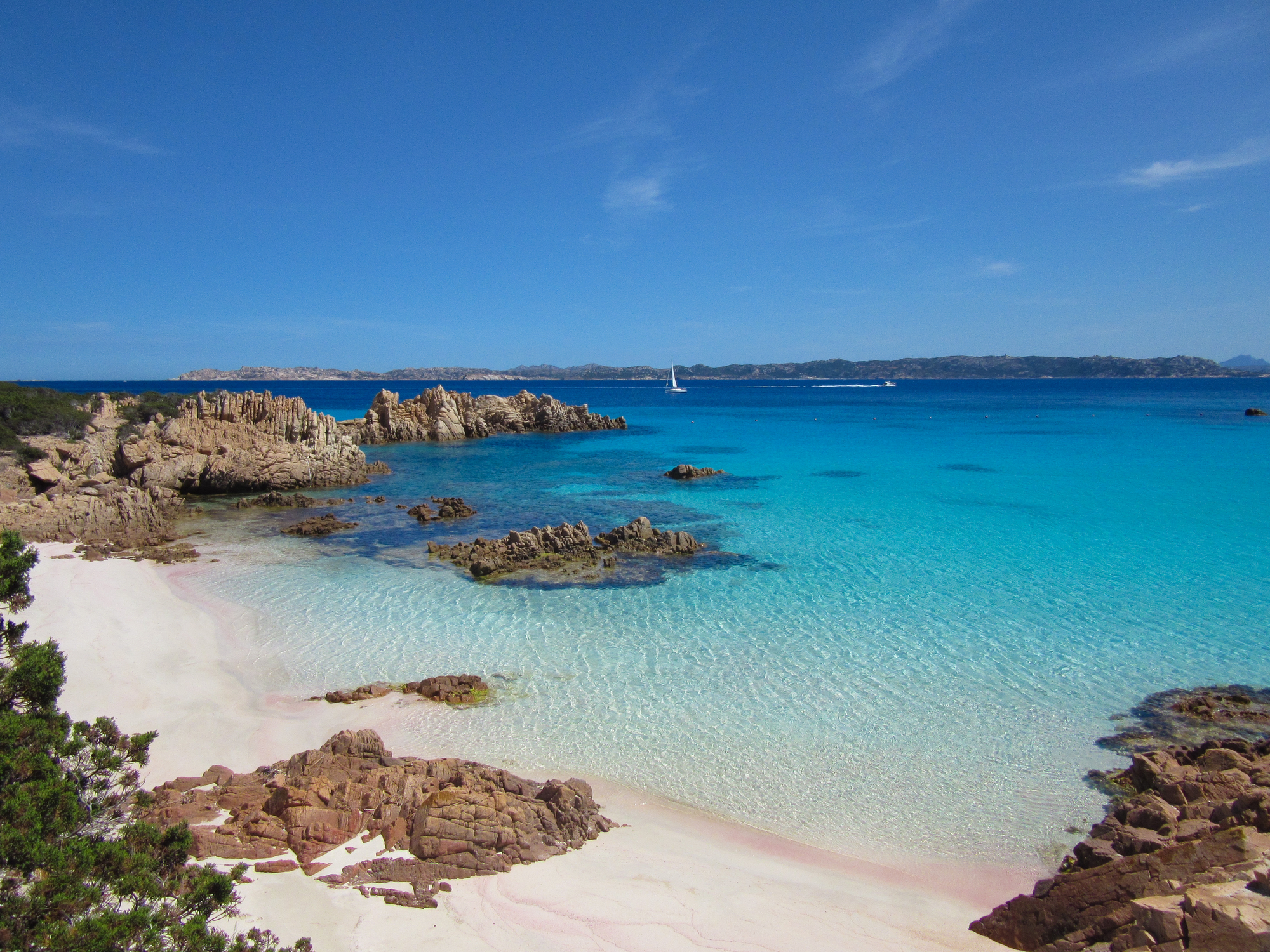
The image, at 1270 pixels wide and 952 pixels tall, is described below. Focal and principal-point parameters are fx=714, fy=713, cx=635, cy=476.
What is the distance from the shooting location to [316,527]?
77.7 feet

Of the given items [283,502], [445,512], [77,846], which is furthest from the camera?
[283,502]

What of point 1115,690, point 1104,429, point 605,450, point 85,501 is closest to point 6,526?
point 85,501

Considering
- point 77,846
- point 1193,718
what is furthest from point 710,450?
point 77,846

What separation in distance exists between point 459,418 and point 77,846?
5534cm

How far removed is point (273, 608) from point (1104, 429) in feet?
215

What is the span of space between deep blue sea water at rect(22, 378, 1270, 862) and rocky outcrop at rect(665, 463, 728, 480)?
2.20m

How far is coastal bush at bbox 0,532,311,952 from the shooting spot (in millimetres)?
4270

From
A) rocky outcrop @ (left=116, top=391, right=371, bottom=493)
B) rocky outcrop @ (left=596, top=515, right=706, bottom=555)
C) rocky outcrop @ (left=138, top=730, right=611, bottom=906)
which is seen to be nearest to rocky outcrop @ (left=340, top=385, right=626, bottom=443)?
rocky outcrop @ (left=116, top=391, right=371, bottom=493)

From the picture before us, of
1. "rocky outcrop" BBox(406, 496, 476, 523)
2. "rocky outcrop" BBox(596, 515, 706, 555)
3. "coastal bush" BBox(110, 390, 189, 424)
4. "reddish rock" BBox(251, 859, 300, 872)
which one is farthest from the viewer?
"coastal bush" BBox(110, 390, 189, 424)

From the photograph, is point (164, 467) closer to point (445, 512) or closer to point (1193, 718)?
point (445, 512)

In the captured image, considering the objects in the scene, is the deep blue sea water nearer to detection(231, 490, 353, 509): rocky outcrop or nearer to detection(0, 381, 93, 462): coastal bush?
detection(231, 490, 353, 509): rocky outcrop

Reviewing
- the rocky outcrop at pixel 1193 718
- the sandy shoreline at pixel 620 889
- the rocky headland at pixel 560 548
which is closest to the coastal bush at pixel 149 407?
the rocky headland at pixel 560 548

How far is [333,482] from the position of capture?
111 ft

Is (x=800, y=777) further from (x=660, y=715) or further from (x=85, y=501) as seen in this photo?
(x=85, y=501)
